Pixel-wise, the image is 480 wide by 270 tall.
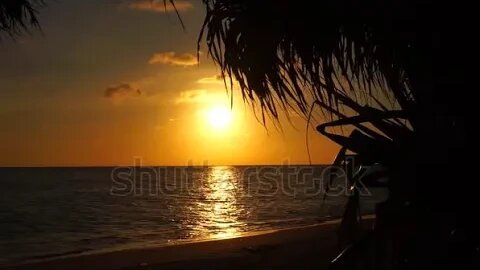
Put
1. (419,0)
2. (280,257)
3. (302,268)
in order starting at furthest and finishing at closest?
(280,257)
(302,268)
(419,0)

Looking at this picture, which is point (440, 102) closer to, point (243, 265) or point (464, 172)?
point (464, 172)

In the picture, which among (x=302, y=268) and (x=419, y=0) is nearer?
(x=419, y=0)

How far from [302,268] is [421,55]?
21.7 feet

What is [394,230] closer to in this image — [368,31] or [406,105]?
[406,105]

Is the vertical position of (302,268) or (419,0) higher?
(419,0)

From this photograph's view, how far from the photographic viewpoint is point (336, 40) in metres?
3.56

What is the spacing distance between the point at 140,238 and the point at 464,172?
2057 centimetres

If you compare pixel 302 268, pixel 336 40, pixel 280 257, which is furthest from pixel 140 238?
pixel 336 40

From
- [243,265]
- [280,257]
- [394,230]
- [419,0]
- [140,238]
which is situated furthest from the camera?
[140,238]

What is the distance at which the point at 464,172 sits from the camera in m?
2.99

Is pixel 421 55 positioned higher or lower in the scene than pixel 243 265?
higher

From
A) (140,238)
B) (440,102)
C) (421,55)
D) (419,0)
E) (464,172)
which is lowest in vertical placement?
(140,238)

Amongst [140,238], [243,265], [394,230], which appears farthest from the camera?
[140,238]

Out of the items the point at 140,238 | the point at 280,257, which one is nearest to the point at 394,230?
the point at 280,257
